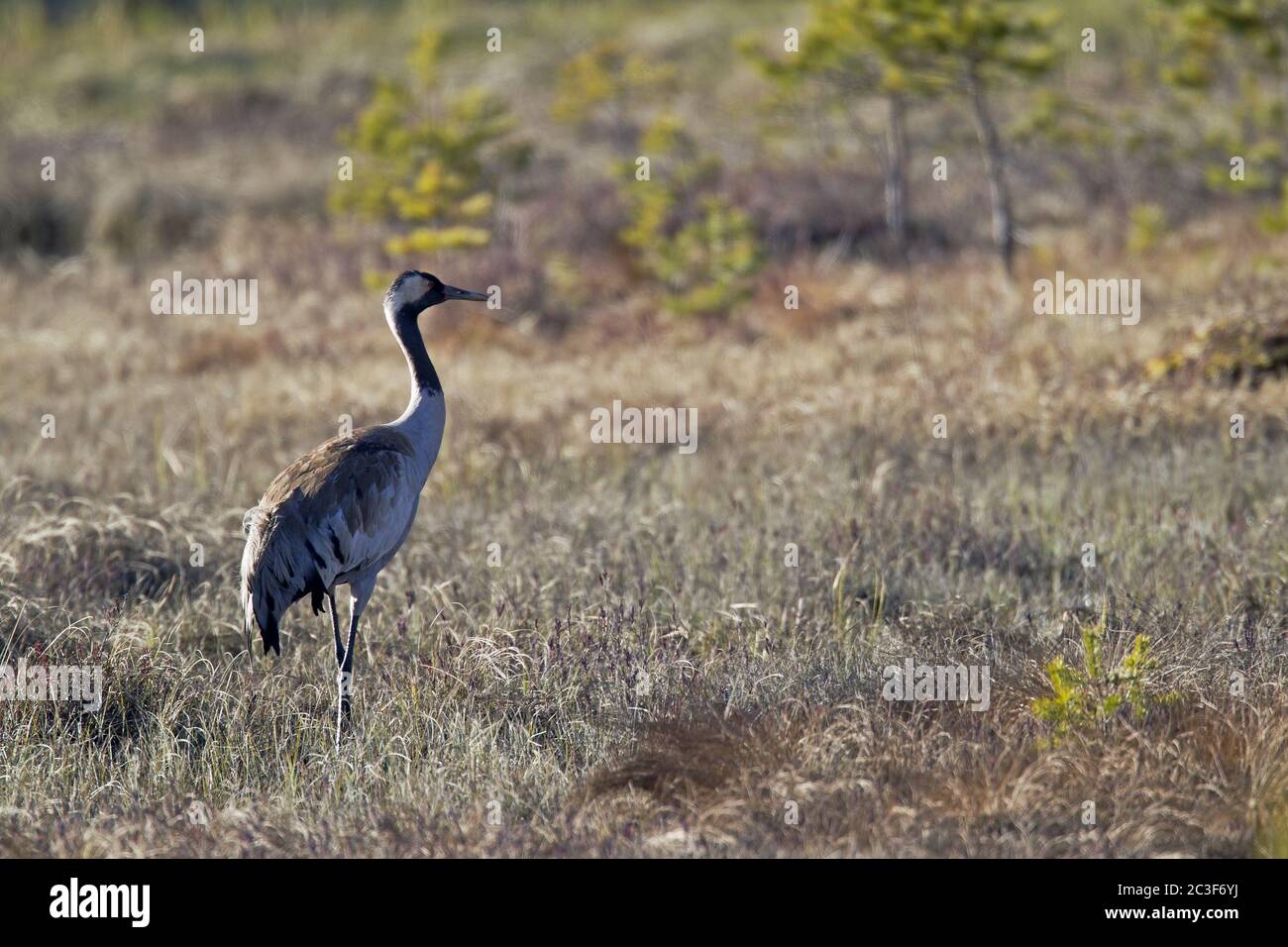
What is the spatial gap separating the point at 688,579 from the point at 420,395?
1.75m

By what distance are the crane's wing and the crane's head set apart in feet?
2.38

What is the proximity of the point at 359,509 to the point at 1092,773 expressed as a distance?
2.99 m

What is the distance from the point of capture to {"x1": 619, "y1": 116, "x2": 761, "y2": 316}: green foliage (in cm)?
1397

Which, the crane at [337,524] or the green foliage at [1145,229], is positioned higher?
the green foliage at [1145,229]

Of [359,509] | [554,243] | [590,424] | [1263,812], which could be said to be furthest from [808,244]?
[1263,812]

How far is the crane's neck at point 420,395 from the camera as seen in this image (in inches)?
254

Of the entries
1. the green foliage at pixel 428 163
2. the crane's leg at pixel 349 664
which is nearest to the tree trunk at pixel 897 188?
the green foliage at pixel 428 163

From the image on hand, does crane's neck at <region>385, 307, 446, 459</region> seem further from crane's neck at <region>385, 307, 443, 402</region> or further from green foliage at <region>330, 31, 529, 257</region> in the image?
green foliage at <region>330, 31, 529, 257</region>

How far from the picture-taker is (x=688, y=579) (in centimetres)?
746

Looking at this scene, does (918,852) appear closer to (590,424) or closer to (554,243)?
(590,424)

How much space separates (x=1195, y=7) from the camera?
49.4ft

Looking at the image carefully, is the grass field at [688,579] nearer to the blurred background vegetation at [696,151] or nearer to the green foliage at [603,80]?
the blurred background vegetation at [696,151]

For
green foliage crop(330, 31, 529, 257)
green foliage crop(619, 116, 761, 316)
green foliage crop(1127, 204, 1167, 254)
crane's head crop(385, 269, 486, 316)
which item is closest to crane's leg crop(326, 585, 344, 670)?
crane's head crop(385, 269, 486, 316)

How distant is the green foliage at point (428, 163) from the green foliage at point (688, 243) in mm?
1571
